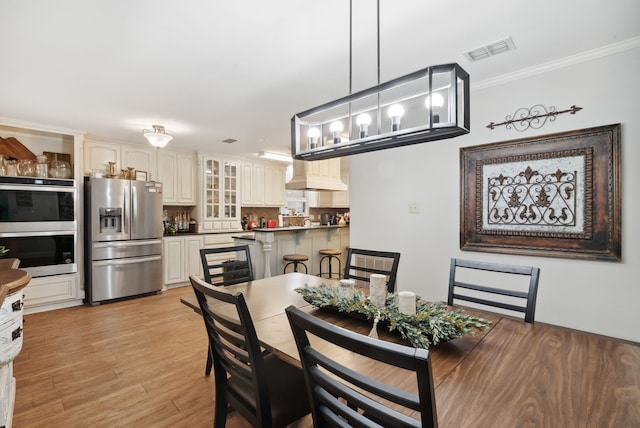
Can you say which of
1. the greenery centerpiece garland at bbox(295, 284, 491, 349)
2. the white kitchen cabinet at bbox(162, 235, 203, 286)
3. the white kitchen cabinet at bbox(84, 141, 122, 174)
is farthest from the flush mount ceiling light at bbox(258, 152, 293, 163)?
the greenery centerpiece garland at bbox(295, 284, 491, 349)

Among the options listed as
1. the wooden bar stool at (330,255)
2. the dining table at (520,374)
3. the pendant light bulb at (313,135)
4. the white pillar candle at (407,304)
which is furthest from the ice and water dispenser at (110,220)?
the white pillar candle at (407,304)

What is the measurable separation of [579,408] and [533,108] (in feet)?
7.54

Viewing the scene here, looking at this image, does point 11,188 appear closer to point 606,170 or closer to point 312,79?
point 312,79

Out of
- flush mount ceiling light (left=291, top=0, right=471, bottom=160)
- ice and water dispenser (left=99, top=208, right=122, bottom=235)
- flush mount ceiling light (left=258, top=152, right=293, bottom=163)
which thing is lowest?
ice and water dispenser (left=99, top=208, right=122, bottom=235)

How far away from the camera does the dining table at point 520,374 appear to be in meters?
0.82

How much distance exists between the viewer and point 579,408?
845 millimetres

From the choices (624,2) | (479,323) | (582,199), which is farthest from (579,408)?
(624,2)

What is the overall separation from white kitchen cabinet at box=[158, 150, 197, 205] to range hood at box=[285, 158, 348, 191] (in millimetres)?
1985

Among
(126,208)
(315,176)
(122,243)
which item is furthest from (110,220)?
(315,176)

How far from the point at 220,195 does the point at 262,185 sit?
0.95 metres

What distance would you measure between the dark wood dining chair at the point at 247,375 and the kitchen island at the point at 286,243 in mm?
2427

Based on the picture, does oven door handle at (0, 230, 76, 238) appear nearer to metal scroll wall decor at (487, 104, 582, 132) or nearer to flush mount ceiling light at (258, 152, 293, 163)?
flush mount ceiling light at (258, 152, 293, 163)

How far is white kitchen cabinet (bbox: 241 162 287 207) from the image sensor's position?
6.08 m

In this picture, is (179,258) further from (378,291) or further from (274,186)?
(378,291)
